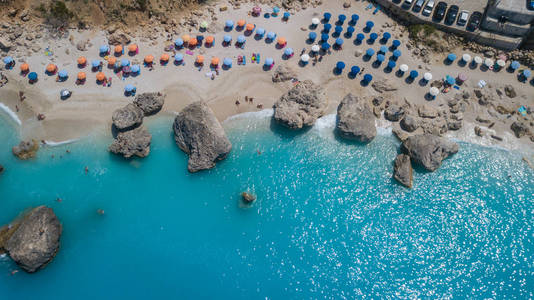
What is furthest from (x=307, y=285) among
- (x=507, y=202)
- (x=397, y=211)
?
(x=507, y=202)

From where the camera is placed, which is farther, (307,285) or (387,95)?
(387,95)

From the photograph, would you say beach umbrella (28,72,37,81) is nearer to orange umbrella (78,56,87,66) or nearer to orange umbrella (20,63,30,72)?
Answer: orange umbrella (20,63,30,72)

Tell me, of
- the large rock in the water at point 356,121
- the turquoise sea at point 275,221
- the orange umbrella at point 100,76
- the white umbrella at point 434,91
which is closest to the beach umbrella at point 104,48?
the orange umbrella at point 100,76

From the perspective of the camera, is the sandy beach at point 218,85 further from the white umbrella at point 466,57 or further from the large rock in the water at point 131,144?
the large rock in the water at point 131,144

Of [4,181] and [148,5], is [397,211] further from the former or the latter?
[4,181]

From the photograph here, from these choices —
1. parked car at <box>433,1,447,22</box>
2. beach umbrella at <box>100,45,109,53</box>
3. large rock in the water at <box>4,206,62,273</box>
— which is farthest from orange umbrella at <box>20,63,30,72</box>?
parked car at <box>433,1,447,22</box>

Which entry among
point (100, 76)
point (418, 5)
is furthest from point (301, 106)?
point (100, 76)

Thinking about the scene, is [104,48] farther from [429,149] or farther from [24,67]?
[429,149]
